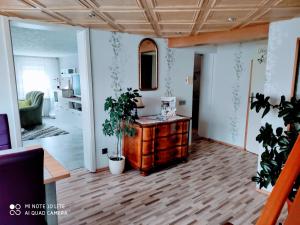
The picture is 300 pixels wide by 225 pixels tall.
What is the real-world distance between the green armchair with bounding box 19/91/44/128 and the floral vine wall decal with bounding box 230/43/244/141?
5.50 m

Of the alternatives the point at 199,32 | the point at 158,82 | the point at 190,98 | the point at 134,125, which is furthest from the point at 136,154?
the point at 199,32

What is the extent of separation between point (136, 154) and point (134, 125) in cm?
46

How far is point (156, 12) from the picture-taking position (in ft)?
7.37

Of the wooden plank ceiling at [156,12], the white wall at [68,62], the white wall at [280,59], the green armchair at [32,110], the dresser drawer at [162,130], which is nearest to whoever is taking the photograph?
the wooden plank ceiling at [156,12]

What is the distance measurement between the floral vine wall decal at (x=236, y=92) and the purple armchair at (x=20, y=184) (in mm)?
4301

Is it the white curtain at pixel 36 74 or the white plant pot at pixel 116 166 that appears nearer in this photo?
the white plant pot at pixel 116 166

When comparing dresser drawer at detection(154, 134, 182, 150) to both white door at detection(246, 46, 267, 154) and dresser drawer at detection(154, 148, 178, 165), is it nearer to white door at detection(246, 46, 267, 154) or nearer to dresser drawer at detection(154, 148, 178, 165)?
dresser drawer at detection(154, 148, 178, 165)

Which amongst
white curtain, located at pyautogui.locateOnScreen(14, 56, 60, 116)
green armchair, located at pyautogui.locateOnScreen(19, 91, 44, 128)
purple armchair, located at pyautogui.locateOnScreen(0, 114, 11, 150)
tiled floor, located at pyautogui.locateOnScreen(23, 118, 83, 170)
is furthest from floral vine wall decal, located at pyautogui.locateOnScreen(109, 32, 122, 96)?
white curtain, located at pyautogui.locateOnScreen(14, 56, 60, 116)

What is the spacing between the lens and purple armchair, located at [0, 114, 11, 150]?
80.8 inches

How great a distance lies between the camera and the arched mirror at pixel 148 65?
148 inches

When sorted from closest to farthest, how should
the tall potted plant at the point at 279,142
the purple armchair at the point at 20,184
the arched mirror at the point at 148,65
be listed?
the purple armchair at the point at 20,184
the tall potted plant at the point at 279,142
the arched mirror at the point at 148,65

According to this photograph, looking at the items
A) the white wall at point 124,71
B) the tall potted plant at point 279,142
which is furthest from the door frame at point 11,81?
the tall potted plant at point 279,142

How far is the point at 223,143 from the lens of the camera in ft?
16.4

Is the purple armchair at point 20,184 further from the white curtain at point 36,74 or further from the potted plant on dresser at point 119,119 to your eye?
the white curtain at point 36,74
